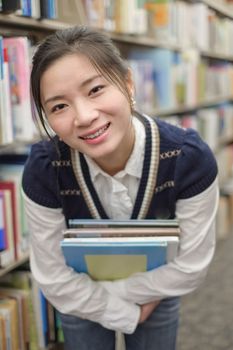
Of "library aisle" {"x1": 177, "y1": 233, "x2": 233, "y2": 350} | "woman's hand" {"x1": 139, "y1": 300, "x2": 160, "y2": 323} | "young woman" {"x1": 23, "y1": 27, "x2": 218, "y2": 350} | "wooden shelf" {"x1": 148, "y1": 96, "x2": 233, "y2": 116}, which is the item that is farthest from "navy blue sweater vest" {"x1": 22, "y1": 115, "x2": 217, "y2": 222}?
"wooden shelf" {"x1": 148, "y1": 96, "x2": 233, "y2": 116}

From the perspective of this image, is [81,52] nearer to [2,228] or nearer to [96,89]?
[96,89]

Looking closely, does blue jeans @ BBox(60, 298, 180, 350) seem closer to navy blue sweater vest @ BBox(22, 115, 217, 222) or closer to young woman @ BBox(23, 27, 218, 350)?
young woman @ BBox(23, 27, 218, 350)

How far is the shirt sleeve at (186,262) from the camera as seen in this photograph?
1.07 metres

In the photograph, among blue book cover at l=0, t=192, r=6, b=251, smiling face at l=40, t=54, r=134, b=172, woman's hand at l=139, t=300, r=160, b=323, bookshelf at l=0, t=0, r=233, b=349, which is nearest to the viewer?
smiling face at l=40, t=54, r=134, b=172

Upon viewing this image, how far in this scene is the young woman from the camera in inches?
37.1

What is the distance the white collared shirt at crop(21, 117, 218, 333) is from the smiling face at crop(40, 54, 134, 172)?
14 cm

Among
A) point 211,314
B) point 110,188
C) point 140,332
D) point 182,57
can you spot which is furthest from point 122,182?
point 182,57

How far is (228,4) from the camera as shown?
14.0 ft

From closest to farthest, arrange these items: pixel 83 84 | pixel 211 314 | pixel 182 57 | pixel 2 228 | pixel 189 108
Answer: pixel 83 84 → pixel 2 228 → pixel 211 314 → pixel 182 57 → pixel 189 108

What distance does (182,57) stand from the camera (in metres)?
3.06

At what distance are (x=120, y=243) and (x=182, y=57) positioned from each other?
226 cm

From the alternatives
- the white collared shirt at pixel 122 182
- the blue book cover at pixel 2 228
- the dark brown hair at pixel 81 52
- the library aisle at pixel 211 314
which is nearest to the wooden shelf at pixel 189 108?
the library aisle at pixel 211 314

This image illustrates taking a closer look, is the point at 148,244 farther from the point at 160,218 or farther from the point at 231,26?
the point at 231,26

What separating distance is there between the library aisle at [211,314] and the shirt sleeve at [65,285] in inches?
37.0
